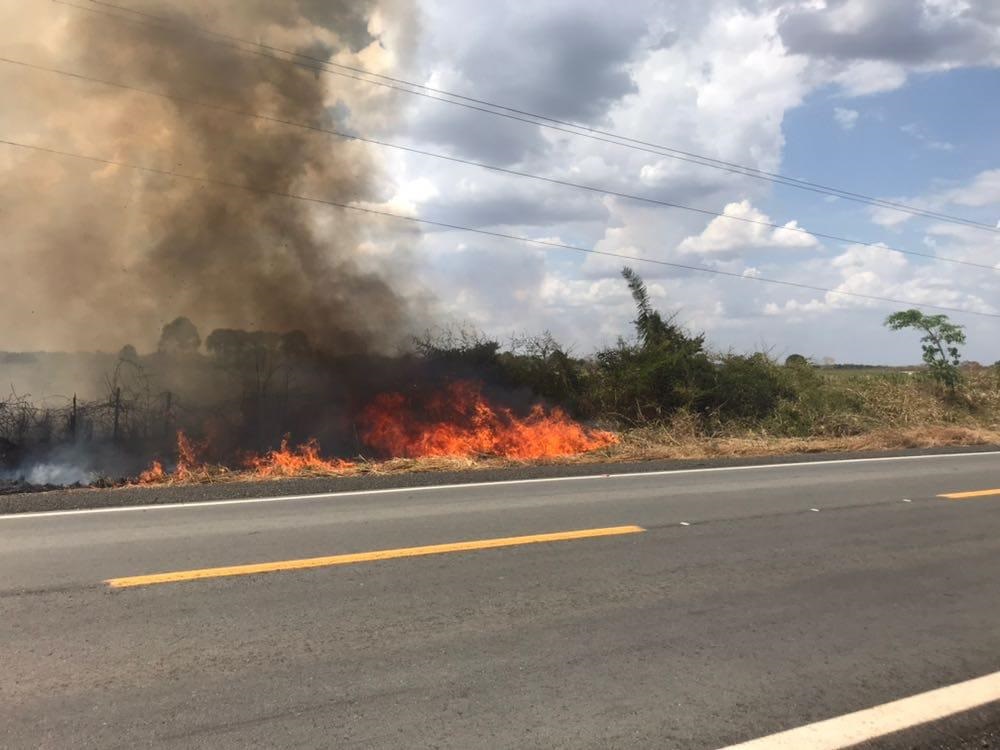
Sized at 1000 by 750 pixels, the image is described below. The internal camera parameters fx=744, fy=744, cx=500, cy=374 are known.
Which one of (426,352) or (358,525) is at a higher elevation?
(426,352)

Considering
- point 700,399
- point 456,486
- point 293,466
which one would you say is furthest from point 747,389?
point 293,466

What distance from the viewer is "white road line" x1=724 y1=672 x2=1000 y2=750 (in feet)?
9.55

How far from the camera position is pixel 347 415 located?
15188 mm

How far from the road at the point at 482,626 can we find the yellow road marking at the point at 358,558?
32 mm

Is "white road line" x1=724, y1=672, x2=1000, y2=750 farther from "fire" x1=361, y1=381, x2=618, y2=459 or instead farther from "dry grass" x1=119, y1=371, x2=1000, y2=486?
"fire" x1=361, y1=381, x2=618, y2=459

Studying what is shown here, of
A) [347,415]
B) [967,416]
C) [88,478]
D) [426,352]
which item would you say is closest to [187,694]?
[88,478]

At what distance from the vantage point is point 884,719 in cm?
312

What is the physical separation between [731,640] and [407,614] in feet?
5.82

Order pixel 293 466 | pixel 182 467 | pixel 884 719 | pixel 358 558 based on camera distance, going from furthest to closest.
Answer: pixel 182 467 → pixel 293 466 → pixel 358 558 → pixel 884 719

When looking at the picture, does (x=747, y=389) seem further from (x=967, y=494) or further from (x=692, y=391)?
(x=967, y=494)

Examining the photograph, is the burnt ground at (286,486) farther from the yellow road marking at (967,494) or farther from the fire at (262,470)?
the yellow road marking at (967,494)

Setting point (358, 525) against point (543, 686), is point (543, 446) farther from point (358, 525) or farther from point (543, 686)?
point (543, 686)

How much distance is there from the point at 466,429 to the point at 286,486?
5.72 m

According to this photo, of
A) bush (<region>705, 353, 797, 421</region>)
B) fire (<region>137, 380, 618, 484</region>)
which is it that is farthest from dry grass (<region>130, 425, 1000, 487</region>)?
bush (<region>705, 353, 797, 421</region>)
